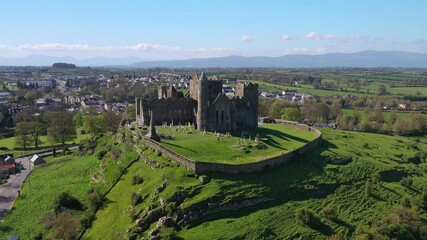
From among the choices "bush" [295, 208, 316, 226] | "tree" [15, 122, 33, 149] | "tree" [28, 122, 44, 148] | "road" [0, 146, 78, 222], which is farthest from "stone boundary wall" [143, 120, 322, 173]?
"tree" [28, 122, 44, 148]

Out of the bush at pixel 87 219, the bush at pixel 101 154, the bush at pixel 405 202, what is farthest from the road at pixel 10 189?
the bush at pixel 405 202

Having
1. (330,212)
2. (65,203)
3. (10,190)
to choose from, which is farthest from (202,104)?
(10,190)

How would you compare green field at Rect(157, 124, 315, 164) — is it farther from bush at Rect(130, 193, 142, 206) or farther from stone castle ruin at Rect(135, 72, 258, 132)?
bush at Rect(130, 193, 142, 206)

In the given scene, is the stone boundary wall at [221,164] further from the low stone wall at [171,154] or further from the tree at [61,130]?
the tree at [61,130]

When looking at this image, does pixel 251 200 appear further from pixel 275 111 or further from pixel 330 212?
pixel 275 111

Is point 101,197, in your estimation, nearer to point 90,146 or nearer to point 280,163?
point 280,163

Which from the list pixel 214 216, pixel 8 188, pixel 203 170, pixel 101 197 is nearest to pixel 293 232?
pixel 214 216
